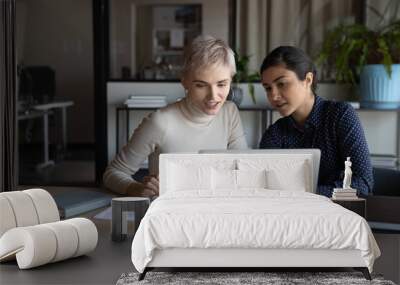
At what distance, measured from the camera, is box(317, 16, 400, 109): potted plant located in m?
4.86

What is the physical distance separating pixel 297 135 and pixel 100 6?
373 centimetres

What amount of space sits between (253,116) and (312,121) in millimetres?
3256

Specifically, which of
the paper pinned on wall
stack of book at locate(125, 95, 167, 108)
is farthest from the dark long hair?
the paper pinned on wall

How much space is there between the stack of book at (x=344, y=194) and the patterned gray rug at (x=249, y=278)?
0.78ft

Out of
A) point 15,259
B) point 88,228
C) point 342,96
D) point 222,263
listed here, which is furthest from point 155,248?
point 342,96

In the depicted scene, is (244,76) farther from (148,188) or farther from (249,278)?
(249,278)

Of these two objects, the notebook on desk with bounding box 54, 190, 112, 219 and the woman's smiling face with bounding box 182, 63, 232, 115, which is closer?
the woman's smiling face with bounding box 182, 63, 232, 115

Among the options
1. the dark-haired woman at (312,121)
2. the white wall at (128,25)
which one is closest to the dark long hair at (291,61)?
the dark-haired woman at (312,121)

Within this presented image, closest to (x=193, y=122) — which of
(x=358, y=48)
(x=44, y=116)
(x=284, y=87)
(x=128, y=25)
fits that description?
(x=284, y=87)

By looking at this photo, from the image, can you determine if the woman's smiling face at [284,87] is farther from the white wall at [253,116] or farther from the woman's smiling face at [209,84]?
the white wall at [253,116]

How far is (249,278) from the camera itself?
1.67 metres

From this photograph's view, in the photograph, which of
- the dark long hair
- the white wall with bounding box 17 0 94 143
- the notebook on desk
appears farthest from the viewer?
the white wall with bounding box 17 0 94 143

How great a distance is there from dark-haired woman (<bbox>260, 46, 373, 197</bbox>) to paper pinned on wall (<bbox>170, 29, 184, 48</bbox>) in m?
4.24

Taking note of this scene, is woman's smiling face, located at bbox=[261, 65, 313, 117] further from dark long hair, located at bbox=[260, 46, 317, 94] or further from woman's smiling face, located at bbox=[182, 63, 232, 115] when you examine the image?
woman's smiling face, located at bbox=[182, 63, 232, 115]
